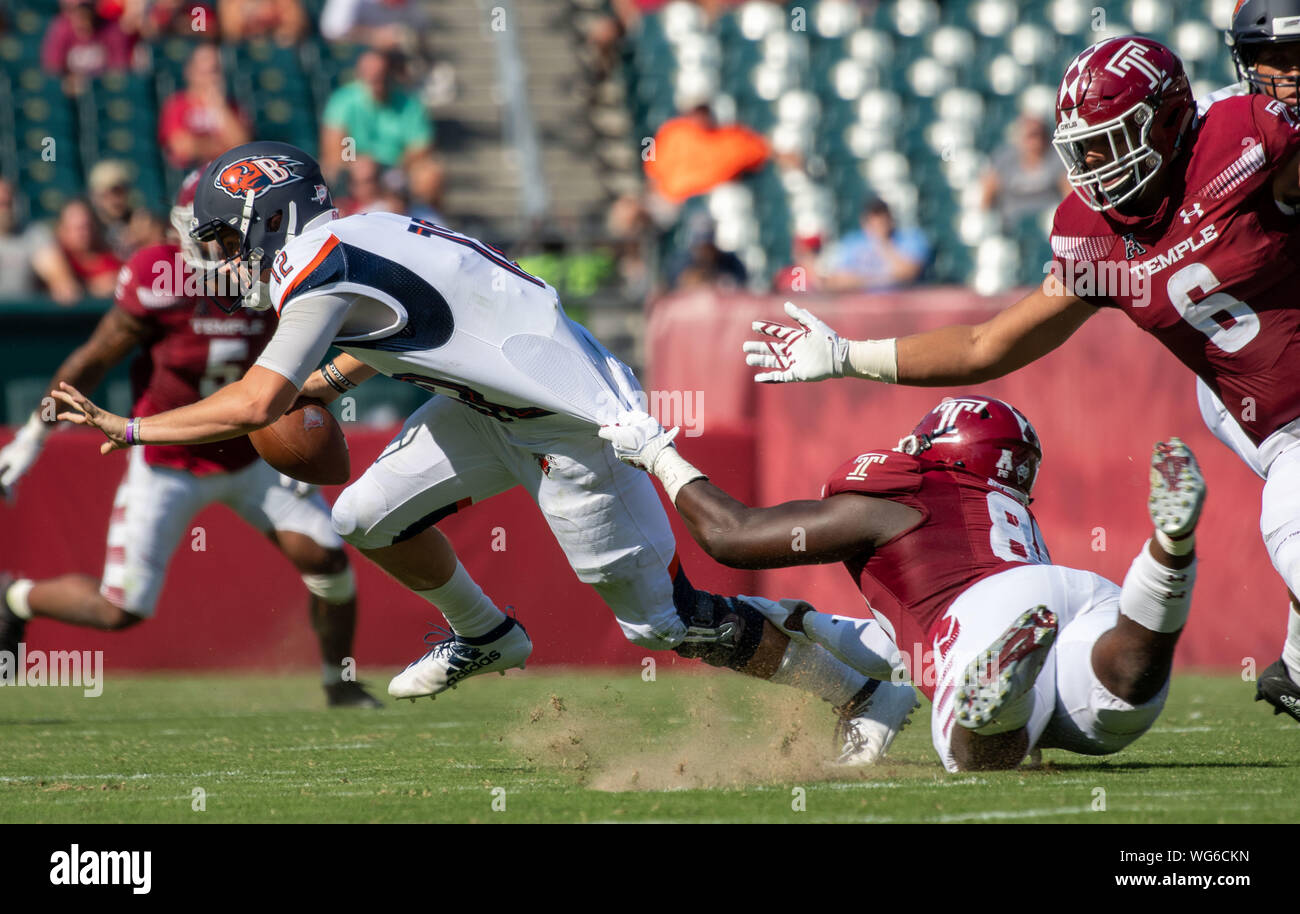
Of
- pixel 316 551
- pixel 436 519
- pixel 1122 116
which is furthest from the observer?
pixel 316 551

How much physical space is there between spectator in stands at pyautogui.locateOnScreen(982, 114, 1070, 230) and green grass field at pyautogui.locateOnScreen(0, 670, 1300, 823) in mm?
4765

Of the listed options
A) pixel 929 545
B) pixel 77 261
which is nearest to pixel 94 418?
A: pixel 929 545

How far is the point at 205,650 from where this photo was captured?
27.0ft

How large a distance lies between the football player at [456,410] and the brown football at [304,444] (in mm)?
261

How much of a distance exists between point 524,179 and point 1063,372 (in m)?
5.84

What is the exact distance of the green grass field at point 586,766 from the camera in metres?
4.04

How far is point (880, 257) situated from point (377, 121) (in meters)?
3.85

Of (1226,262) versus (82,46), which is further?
(82,46)

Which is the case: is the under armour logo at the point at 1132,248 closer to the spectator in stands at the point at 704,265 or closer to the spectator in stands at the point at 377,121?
the spectator in stands at the point at 704,265

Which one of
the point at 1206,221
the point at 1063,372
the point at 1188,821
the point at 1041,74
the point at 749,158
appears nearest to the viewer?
the point at 1188,821

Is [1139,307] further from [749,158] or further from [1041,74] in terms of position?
[1041,74]

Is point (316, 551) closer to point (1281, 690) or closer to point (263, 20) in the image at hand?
point (1281, 690)

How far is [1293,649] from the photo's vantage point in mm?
5039

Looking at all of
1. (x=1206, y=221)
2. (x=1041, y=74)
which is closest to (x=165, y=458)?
(x=1206, y=221)
